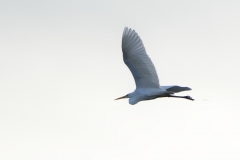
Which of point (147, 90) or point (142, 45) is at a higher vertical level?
point (142, 45)

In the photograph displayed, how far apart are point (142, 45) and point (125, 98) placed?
3.75 metres

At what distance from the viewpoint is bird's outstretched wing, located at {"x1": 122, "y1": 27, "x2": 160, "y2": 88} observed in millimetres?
21391

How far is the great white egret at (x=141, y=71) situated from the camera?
21.5m

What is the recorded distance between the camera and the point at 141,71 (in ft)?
72.5

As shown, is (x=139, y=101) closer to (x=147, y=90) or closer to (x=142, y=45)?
(x=147, y=90)

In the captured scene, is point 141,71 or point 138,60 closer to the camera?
point 138,60

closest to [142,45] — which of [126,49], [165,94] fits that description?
[126,49]

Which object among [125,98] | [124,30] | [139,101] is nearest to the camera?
[124,30]

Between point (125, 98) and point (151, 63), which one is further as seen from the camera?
point (125, 98)

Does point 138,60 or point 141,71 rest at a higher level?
point 138,60

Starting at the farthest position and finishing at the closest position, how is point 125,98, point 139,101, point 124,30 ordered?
point 125,98
point 139,101
point 124,30

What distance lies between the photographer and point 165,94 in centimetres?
2230

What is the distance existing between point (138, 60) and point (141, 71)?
1.66ft

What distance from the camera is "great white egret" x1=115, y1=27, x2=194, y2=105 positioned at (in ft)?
70.4
